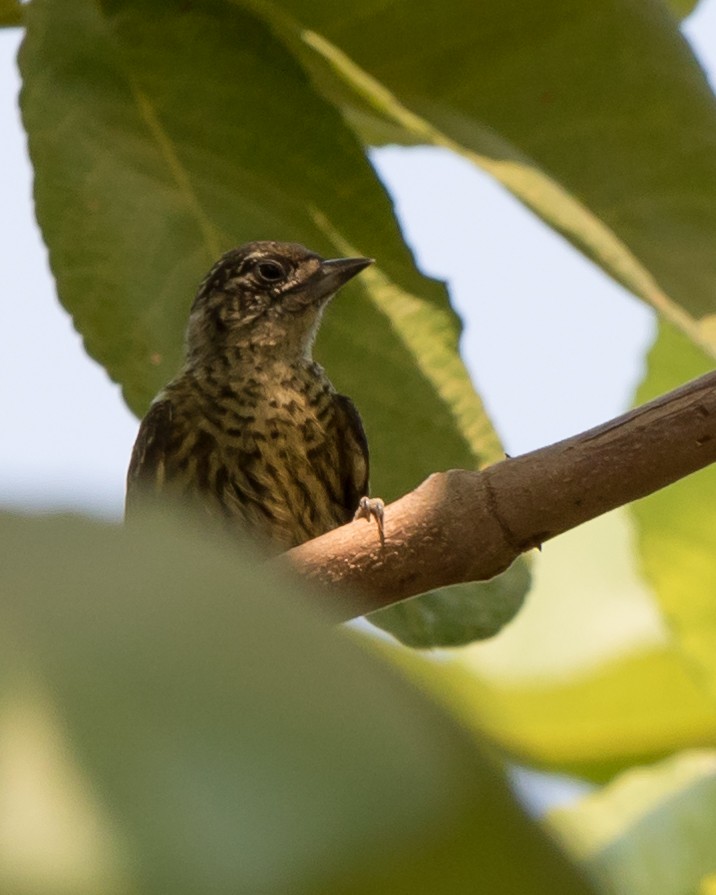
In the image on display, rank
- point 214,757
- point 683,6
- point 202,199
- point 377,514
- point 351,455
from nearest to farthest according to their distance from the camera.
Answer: point 214,757 < point 377,514 < point 202,199 < point 683,6 < point 351,455

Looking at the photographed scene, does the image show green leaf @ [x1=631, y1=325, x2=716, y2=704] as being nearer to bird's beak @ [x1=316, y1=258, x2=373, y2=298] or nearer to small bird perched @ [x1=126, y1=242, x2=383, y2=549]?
bird's beak @ [x1=316, y1=258, x2=373, y2=298]

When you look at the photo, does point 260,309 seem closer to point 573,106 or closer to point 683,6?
point 683,6

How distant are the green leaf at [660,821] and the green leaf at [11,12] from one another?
5.09 ft

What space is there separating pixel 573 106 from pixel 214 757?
2.02 metres

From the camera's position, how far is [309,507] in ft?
11.2

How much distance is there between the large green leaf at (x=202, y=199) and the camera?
2115mm

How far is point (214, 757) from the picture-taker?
0.27m

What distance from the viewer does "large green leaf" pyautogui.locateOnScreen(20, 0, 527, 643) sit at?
6.94ft

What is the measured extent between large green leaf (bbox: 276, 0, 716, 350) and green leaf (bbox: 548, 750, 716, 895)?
98cm

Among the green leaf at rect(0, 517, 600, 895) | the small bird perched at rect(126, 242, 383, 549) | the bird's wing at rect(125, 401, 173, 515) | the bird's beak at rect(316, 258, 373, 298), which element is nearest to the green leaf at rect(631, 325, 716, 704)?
the bird's beak at rect(316, 258, 373, 298)

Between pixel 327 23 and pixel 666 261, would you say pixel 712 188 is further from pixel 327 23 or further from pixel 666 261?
pixel 327 23

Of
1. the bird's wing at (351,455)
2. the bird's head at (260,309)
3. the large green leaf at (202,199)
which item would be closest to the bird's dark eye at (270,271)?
the bird's head at (260,309)

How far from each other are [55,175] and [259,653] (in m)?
1.89

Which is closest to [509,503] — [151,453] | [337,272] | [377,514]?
[377,514]
